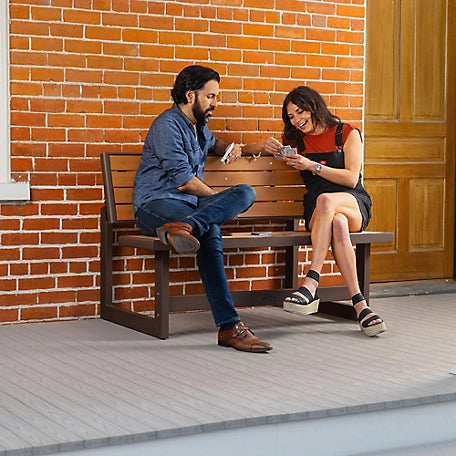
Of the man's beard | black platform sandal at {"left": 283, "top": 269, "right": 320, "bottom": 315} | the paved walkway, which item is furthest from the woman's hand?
the paved walkway

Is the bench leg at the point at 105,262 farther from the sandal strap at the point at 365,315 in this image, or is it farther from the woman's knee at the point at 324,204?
the sandal strap at the point at 365,315

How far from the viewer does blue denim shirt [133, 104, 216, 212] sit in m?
5.07

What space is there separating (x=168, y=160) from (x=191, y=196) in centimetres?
24

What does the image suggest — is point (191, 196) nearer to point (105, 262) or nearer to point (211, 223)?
point (211, 223)

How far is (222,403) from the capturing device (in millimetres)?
3660

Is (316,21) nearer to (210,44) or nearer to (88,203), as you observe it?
(210,44)

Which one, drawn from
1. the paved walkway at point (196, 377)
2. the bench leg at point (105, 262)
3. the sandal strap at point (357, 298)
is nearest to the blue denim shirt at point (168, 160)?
the bench leg at point (105, 262)

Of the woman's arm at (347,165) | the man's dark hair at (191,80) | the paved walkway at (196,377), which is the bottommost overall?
the paved walkway at (196,377)

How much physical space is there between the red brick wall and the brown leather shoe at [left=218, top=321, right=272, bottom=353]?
42.0 inches

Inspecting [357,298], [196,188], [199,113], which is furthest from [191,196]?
[357,298]

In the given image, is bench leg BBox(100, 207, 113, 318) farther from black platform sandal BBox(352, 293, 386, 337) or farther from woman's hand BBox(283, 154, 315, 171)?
black platform sandal BBox(352, 293, 386, 337)

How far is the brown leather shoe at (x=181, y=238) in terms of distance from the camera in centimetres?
475

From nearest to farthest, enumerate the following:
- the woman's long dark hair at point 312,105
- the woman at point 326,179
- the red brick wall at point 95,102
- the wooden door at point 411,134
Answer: the woman at point 326,179
the red brick wall at point 95,102
the woman's long dark hair at point 312,105
the wooden door at point 411,134

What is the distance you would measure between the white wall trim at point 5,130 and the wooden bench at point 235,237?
1.51ft
